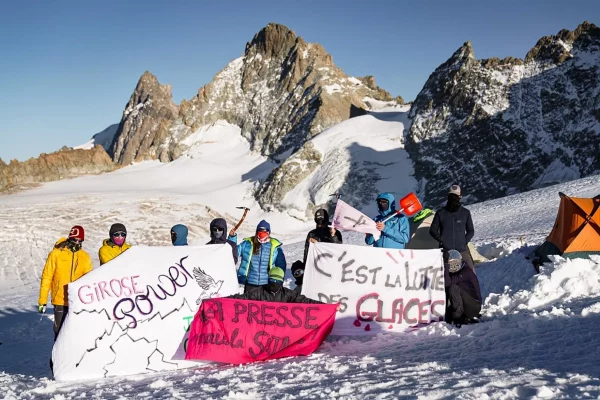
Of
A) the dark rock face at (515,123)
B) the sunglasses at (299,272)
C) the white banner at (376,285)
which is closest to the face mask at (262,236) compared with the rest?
the white banner at (376,285)

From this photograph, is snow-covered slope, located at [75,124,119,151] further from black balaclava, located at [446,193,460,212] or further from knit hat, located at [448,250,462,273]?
knit hat, located at [448,250,462,273]

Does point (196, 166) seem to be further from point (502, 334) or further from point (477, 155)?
point (502, 334)

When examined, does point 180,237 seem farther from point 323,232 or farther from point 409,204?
point 409,204

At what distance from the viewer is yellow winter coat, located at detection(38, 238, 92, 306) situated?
6.71 metres

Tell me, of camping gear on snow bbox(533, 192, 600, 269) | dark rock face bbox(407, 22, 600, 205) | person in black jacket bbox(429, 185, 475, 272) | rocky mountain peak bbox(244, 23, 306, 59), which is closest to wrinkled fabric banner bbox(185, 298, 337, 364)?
person in black jacket bbox(429, 185, 475, 272)

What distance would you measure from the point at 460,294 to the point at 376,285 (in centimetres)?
121

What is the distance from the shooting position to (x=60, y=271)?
678 cm

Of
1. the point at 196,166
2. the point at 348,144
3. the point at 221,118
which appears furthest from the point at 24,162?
the point at 348,144

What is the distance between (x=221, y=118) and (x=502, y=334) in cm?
7976

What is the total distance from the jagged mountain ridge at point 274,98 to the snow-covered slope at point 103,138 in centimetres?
5623

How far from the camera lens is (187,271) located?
697 centimetres

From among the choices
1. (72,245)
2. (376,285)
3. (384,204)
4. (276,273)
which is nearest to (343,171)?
(384,204)

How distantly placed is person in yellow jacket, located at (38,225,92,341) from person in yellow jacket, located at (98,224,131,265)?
321 millimetres

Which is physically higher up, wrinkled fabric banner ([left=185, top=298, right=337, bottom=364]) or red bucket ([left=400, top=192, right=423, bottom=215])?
red bucket ([left=400, top=192, right=423, bottom=215])
